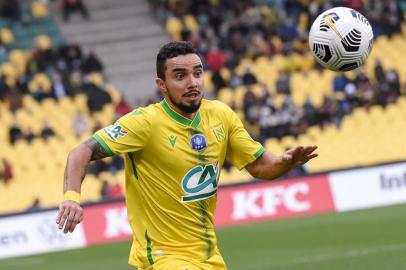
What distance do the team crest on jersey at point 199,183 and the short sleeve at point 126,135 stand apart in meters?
0.36

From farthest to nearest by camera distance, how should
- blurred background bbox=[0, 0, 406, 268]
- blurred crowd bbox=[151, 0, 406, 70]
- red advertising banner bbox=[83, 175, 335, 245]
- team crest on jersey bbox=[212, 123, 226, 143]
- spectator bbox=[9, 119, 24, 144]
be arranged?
blurred crowd bbox=[151, 0, 406, 70] < spectator bbox=[9, 119, 24, 144] < blurred background bbox=[0, 0, 406, 268] < red advertising banner bbox=[83, 175, 335, 245] < team crest on jersey bbox=[212, 123, 226, 143]

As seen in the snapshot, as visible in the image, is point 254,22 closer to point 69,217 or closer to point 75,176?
point 75,176

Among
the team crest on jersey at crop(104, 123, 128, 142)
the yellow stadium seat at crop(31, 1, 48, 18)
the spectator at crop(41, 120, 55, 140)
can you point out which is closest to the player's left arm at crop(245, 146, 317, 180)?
the team crest on jersey at crop(104, 123, 128, 142)

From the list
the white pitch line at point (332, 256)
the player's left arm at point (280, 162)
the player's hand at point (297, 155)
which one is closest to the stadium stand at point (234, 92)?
the white pitch line at point (332, 256)

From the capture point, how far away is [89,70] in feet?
87.4

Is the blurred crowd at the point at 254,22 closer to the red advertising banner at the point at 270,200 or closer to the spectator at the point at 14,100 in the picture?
the spectator at the point at 14,100

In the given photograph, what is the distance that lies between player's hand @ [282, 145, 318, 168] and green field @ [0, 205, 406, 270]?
199 inches

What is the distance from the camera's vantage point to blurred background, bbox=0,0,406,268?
899 inches

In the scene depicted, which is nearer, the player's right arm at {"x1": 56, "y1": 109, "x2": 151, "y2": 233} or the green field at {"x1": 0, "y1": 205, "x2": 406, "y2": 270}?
the player's right arm at {"x1": 56, "y1": 109, "x2": 151, "y2": 233}

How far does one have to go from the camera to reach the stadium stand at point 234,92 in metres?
22.7

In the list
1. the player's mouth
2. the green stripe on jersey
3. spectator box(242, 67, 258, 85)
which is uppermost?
the player's mouth

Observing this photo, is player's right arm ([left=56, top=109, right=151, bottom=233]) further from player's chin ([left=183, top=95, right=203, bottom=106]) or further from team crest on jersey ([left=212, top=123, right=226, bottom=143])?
team crest on jersey ([left=212, top=123, right=226, bottom=143])

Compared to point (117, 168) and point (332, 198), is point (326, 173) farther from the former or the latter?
point (117, 168)

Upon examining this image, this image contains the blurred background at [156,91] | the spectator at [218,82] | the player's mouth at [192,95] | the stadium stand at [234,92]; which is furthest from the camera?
the spectator at [218,82]
